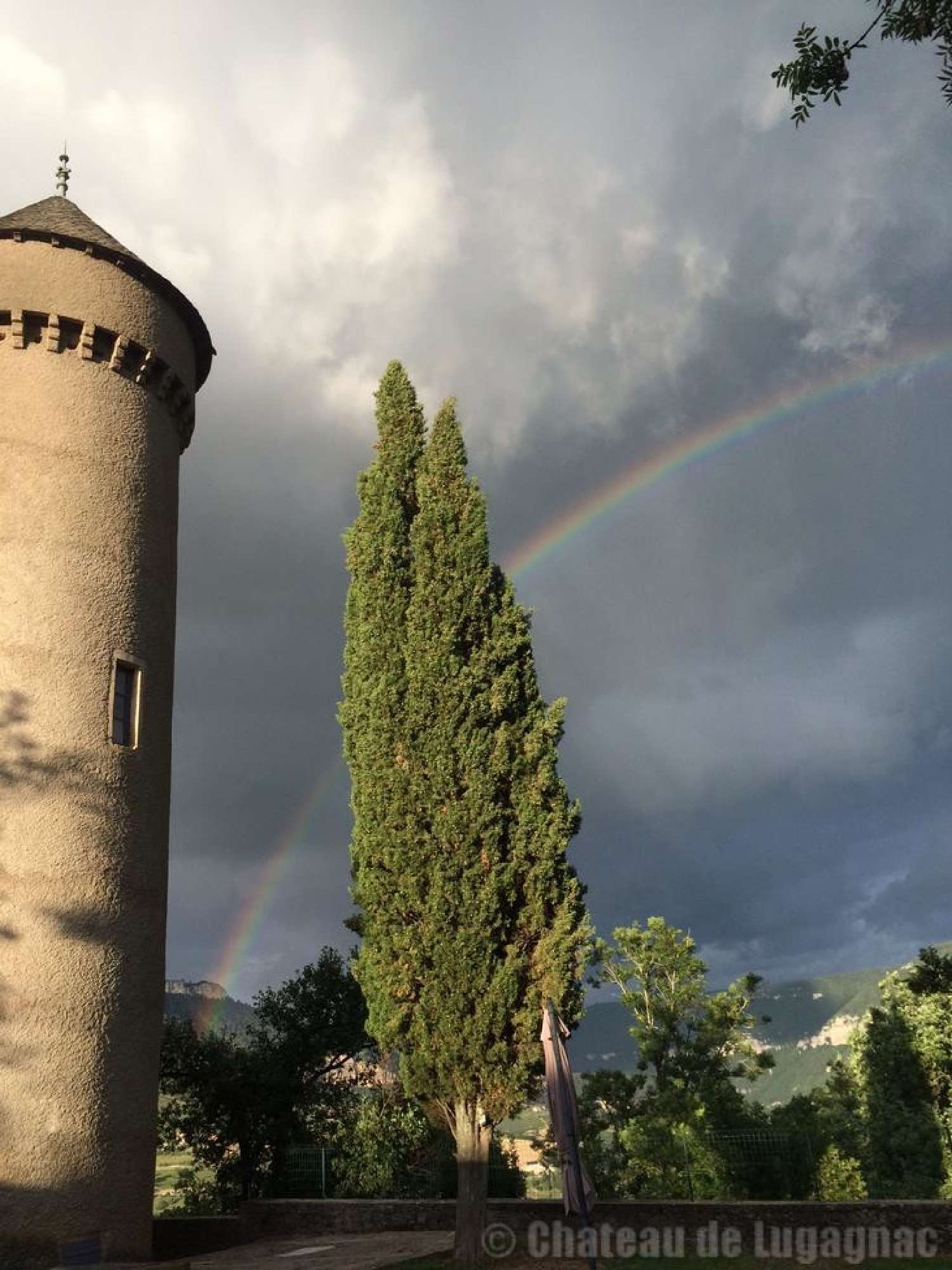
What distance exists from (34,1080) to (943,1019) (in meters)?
29.3

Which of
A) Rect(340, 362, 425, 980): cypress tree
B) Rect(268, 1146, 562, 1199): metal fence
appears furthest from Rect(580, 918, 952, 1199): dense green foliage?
Rect(340, 362, 425, 980): cypress tree

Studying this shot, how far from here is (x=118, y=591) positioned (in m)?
18.0

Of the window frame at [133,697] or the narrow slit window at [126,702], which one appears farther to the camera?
the narrow slit window at [126,702]

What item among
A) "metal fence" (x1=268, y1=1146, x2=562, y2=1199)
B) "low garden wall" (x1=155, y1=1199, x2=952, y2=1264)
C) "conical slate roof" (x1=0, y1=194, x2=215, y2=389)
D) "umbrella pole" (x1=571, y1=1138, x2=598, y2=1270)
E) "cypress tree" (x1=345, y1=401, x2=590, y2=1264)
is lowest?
"metal fence" (x1=268, y1=1146, x2=562, y2=1199)

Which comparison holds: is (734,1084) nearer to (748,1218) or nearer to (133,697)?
(748,1218)

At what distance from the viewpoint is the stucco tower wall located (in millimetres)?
15055

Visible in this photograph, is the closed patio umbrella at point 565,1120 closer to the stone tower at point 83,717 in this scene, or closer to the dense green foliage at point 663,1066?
the stone tower at point 83,717

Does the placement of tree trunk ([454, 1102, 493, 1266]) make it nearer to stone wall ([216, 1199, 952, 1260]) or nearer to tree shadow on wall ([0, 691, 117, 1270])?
stone wall ([216, 1199, 952, 1260])

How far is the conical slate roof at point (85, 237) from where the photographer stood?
1862cm

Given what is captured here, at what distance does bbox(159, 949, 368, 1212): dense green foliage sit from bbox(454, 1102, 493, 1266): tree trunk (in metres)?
9.59

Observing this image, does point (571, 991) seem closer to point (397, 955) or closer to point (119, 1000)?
point (397, 955)

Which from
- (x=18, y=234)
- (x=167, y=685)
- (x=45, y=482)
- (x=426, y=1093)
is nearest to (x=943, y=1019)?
(x=426, y=1093)

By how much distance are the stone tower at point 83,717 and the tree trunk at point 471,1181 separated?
488 cm

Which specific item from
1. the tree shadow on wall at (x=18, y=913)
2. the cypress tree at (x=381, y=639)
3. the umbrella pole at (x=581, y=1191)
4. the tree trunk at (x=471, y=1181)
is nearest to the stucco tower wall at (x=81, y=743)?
the tree shadow on wall at (x=18, y=913)
